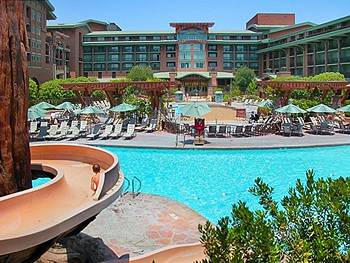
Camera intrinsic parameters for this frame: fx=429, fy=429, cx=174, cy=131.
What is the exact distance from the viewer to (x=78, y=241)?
7.75 meters

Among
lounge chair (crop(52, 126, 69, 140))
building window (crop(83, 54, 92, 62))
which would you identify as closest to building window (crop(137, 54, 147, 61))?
building window (crop(83, 54, 92, 62))

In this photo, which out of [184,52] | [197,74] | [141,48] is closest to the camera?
[197,74]

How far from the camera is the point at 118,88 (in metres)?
28.2

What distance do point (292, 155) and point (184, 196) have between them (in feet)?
24.8

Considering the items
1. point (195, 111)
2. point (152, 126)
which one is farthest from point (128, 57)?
point (195, 111)

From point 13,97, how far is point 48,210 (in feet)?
5.12

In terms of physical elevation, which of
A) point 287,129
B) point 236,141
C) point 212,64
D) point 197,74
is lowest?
point 236,141

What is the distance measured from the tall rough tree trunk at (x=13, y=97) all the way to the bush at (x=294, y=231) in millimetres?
3286

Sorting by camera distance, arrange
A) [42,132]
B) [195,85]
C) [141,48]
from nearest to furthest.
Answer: [42,132] → [195,85] → [141,48]

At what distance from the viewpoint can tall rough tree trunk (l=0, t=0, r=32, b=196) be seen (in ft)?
17.8

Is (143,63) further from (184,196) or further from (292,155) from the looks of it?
(184,196)

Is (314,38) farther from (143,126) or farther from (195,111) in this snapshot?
(195,111)

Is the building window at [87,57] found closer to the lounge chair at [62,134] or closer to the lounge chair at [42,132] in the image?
the lounge chair at [62,134]

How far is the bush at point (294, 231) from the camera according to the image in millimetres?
3172
